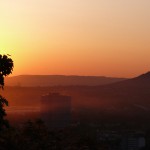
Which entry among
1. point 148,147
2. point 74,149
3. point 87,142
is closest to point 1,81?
point 74,149

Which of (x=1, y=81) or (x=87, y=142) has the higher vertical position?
(x=1, y=81)

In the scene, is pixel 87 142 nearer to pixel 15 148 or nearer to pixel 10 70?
pixel 15 148

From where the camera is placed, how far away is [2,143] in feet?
108

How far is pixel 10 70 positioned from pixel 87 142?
93.4ft

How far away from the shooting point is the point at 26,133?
121ft

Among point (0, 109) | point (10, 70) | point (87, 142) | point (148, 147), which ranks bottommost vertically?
point (148, 147)

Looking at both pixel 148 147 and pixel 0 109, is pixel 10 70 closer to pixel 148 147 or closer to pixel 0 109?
pixel 0 109

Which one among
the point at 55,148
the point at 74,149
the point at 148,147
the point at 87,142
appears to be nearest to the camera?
the point at 55,148

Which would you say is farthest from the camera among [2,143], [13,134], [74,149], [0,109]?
[74,149]

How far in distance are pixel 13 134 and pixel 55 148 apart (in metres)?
4.20

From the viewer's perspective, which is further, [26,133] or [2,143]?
[26,133]

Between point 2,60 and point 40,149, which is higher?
point 2,60

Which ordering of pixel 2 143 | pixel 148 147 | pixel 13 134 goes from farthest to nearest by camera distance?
pixel 148 147, pixel 13 134, pixel 2 143

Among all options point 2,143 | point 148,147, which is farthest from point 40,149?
point 148,147
